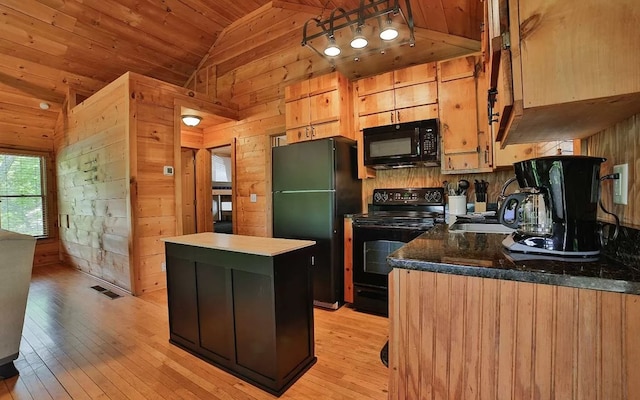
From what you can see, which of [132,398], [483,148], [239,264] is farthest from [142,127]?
[483,148]

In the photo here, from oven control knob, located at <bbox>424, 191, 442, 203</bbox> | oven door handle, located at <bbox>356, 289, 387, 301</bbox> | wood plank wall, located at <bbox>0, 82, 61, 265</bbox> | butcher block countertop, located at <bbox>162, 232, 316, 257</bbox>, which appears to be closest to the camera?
butcher block countertop, located at <bbox>162, 232, 316, 257</bbox>

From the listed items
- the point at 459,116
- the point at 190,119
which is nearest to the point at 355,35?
the point at 459,116

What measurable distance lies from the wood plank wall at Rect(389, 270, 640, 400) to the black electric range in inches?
73.1

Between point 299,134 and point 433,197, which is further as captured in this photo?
point 299,134

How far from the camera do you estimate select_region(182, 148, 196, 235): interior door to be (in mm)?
5449

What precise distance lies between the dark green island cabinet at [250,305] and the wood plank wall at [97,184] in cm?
207

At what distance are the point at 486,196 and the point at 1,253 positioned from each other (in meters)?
3.89

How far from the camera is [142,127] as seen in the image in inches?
146

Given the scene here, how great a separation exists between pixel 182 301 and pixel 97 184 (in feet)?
10.2

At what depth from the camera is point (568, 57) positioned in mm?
745

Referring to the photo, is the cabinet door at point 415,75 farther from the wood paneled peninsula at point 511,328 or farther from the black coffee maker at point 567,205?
the wood paneled peninsula at point 511,328

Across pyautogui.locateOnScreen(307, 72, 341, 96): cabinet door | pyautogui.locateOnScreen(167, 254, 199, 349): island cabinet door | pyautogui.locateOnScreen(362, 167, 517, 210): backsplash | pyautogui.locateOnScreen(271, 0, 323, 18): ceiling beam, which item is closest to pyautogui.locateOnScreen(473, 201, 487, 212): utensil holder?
pyautogui.locateOnScreen(362, 167, 517, 210): backsplash

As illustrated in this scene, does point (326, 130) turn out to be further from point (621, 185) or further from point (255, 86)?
point (621, 185)

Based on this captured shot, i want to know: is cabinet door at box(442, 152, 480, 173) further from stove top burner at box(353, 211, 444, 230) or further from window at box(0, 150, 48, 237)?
window at box(0, 150, 48, 237)
